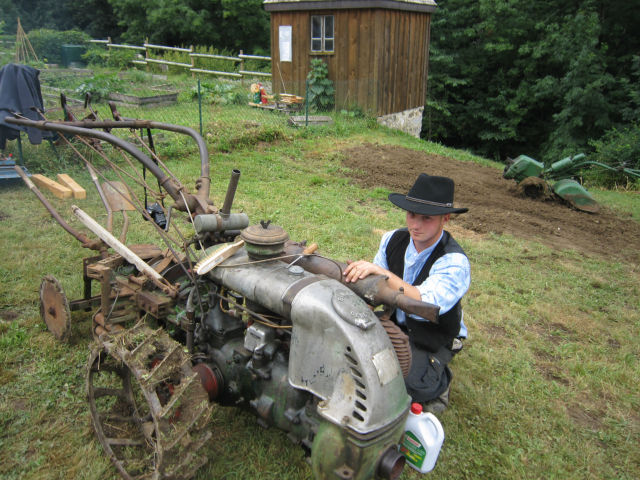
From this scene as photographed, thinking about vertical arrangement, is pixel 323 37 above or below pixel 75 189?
above

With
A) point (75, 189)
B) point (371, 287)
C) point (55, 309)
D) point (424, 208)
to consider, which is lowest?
point (55, 309)

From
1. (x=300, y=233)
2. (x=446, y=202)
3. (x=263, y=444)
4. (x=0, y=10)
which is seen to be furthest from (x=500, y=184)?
(x=0, y=10)

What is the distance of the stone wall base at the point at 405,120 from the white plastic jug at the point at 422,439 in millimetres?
12781

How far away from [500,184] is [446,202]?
25.2ft

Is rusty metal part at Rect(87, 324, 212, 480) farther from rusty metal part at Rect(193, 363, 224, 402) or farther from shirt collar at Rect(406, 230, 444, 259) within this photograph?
shirt collar at Rect(406, 230, 444, 259)

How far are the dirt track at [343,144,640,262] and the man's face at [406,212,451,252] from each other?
4300 millimetres

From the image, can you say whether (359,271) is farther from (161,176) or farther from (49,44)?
(49,44)

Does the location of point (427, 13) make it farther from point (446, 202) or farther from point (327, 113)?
point (446, 202)

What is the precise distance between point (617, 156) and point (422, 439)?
1437 cm

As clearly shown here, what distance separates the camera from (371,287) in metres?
2.19

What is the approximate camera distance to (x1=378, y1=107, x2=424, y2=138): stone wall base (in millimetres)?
14720

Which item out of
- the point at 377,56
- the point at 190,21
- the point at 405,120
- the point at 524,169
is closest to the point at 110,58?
the point at 190,21

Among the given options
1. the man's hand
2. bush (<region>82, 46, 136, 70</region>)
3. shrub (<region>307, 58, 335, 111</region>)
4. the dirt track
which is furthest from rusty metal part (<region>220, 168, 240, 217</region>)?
bush (<region>82, 46, 136, 70</region>)

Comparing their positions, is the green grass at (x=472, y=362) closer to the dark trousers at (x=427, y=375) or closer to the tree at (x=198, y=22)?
the dark trousers at (x=427, y=375)
